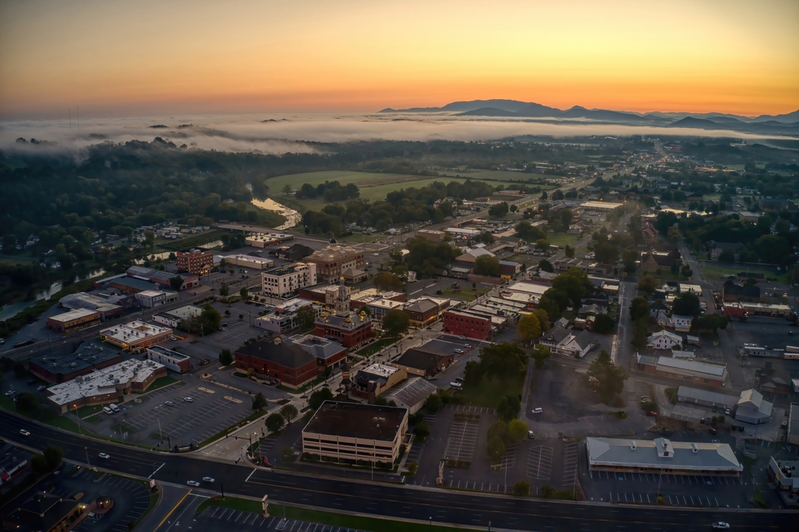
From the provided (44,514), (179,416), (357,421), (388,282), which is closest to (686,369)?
(357,421)

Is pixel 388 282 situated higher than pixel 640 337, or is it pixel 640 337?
pixel 640 337

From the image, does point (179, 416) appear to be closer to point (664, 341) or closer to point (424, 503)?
point (424, 503)

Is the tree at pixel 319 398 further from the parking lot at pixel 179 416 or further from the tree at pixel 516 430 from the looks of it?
the tree at pixel 516 430

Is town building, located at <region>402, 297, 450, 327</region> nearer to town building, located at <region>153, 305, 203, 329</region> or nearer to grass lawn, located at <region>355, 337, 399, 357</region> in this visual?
grass lawn, located at <region>355, 337, 399, 357</region>

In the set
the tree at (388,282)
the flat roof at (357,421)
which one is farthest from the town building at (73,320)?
the flat roof at (357,421)

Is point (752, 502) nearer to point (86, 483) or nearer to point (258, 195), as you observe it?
point (86, 483)

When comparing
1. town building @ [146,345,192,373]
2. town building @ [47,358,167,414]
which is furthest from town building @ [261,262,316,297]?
town building @ [47,358,167,414]
